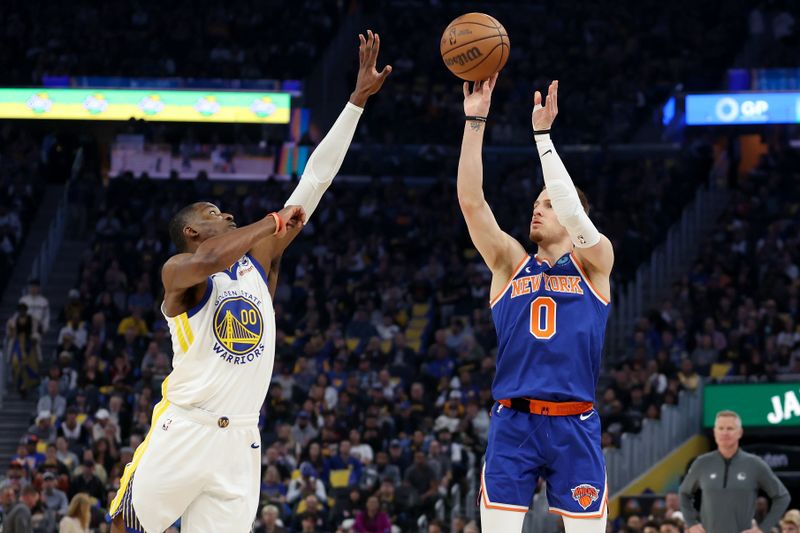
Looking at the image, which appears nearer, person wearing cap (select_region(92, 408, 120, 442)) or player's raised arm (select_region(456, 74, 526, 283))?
player's raised arm (select_region(456, 74, 526, 283))

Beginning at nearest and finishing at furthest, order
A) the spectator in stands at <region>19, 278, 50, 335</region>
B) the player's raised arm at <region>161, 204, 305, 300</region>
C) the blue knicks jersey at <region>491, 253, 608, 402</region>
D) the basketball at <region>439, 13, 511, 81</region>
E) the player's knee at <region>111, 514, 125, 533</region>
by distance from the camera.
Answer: the player's raised arm at <region>161, 204, 305, 300</region>
the player's knee at <region>111, 514, 125, 533</region>
the blue knicks jersey at <region>491, 253, 608, 402</region>
the basketball at <region>439, 13, 511, 81</region>
the spectator in stands at <region>19, 278, 50, 335</region>

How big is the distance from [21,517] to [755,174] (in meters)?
16.8

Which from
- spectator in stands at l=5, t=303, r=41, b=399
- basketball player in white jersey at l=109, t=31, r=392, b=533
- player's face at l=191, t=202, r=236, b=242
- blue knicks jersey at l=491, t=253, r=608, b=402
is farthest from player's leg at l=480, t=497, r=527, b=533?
spectator in stands at l=5, t=303, r=41, b=399

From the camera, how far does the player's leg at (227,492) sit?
6266 millimetres

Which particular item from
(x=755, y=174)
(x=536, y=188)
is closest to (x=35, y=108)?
(x=536, y=188)

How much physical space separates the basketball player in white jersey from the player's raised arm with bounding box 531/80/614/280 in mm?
1278

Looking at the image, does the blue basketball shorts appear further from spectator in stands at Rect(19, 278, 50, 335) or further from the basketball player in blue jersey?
spectator in stands at Rect(19, 278, 50, 335)

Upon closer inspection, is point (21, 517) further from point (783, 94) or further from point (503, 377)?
point (783, 94)

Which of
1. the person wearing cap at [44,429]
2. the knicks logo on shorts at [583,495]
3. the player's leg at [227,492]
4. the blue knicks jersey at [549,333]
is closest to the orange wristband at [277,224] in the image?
the player's leg at [227,492]

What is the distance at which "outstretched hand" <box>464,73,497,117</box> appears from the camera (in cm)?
717

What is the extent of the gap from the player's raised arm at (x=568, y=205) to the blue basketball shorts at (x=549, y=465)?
0.82 metres

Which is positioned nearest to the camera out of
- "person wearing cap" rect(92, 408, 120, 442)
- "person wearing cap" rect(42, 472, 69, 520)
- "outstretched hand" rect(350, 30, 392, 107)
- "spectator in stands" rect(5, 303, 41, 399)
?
"outstretched hand" rect(350, 30, 392, 107)

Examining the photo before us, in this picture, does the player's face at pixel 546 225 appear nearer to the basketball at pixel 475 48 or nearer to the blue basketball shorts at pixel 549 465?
the basketball at pixel 475 48

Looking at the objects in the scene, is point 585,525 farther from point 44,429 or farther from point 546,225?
point 44,429
